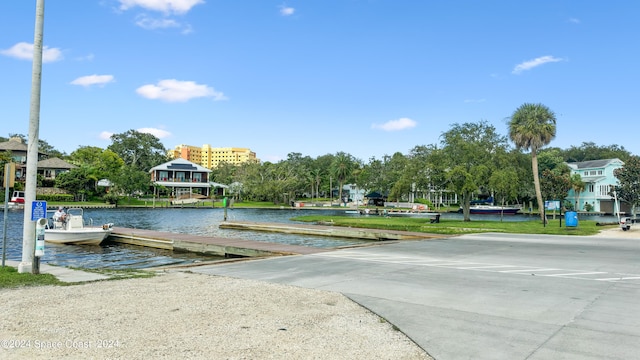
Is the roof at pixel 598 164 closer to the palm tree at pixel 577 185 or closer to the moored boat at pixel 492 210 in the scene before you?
the palm tree at pixel 577 185

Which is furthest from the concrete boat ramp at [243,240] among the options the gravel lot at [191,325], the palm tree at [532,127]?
the palm tree at [532,127]

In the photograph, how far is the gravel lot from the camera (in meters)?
5.35

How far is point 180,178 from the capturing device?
336ft

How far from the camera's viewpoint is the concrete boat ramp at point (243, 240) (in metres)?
19.0

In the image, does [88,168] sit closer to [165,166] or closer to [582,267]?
[165,166]

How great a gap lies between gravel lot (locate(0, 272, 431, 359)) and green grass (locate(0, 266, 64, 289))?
23.6 inches

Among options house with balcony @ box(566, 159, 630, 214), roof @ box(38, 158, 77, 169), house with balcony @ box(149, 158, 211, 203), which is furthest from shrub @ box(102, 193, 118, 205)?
house with balcony @ box(566, 159, 630, 214)

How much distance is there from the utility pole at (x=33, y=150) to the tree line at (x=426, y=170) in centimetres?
2954

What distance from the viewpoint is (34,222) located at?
1105 cm

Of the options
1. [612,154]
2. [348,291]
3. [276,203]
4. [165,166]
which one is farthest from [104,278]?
[612,154]

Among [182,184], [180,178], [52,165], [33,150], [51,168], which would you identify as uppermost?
[52,165]

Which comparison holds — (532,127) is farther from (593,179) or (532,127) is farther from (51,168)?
(51,168)

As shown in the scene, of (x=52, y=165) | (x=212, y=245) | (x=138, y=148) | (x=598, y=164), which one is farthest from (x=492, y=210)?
(x=138, y=148)

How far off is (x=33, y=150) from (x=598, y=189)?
89.6m
